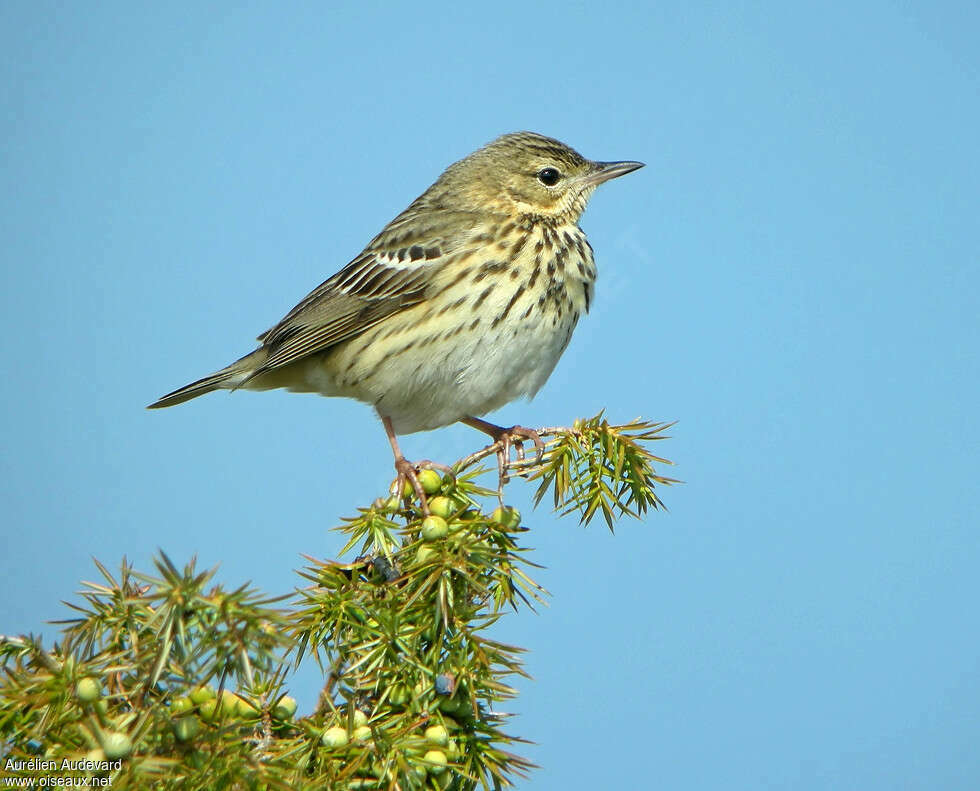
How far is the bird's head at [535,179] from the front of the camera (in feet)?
20.2

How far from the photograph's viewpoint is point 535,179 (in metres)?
6.29

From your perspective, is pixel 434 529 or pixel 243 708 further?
pixel 434 529

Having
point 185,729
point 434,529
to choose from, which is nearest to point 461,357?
point 434,529

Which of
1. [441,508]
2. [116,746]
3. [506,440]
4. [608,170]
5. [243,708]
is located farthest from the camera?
[608,170]

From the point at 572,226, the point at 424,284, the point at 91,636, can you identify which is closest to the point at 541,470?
the point at 91,636

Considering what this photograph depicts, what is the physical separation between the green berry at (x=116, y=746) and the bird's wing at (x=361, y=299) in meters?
3.89

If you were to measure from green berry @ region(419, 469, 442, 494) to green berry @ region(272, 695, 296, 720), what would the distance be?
85 cm

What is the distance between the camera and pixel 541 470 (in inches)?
130

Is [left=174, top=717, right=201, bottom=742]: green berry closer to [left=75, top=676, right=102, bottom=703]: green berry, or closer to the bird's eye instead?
[left=75, top=676, right=102, bottom=703]: green berry

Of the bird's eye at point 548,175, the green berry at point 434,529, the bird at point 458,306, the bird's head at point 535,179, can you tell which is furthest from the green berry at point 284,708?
the bird's eye at point 548,175

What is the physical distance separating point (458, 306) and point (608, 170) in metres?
1.46

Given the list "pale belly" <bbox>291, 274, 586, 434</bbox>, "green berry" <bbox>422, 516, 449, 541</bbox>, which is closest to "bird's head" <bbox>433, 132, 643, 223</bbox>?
"pale belly" <bbox>291, 274, 586, 434</bbox>

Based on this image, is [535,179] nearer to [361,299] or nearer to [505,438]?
[361,299]

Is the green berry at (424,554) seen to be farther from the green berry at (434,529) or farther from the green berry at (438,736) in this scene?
the green berry at (438,736)
